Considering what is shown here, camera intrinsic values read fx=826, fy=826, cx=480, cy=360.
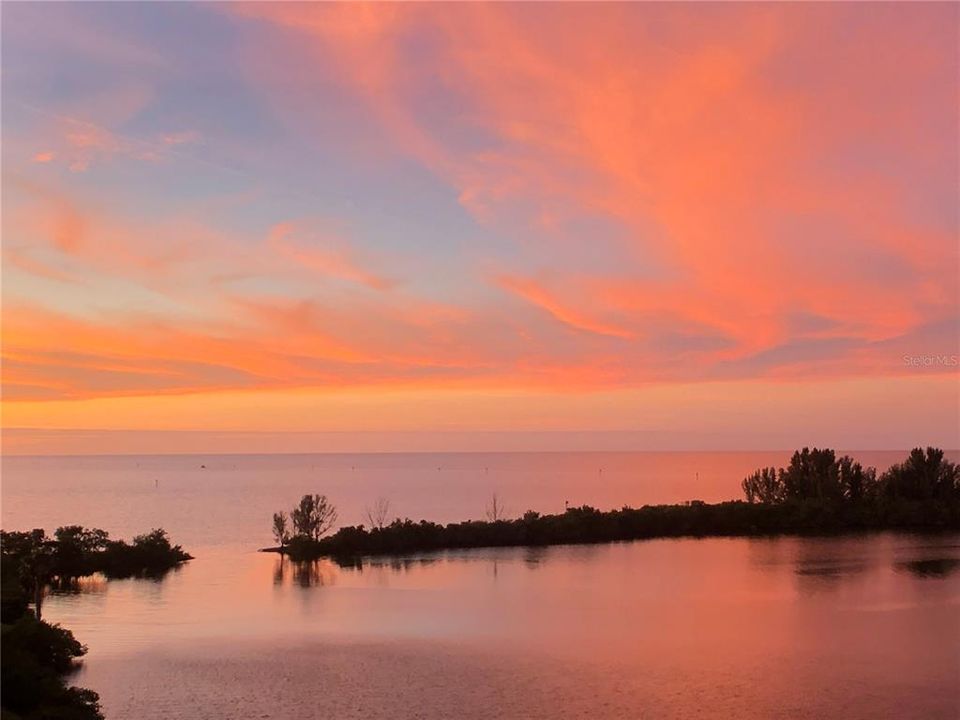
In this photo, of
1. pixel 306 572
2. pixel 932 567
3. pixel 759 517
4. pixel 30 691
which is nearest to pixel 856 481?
pixel 759 517

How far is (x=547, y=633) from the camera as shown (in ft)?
87.7

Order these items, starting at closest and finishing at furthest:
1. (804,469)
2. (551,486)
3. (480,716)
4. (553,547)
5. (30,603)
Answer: (480,716), (30,603), (553,547), (804,469), (551,486)

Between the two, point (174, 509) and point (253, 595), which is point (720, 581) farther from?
point (174, 509)

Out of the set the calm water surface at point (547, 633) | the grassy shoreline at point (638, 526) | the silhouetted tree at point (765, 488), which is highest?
the silhouetted tree at point (765, 488)

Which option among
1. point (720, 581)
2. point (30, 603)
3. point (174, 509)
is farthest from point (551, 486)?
point (30, 603)

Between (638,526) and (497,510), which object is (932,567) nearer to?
(638,526)

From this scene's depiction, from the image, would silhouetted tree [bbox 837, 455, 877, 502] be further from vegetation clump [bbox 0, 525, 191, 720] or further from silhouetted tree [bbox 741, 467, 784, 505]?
vegetation clump [bbox 0, 525, 191, 720]

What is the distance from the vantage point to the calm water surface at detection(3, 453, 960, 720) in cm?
1994

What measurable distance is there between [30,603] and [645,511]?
34223 millimetres

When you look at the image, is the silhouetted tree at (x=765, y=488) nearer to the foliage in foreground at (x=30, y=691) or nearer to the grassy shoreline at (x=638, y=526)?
the grassy shoreline at (x=638, y=526)

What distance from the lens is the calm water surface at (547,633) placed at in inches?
785

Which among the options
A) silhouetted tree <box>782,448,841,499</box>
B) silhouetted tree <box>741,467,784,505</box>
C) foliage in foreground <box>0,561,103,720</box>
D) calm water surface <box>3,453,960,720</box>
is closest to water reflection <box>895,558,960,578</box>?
calm water surface <box>3,453,960,720</box>

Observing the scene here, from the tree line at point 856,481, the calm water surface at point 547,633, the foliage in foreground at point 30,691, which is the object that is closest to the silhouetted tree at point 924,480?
the tree line at point 856,481

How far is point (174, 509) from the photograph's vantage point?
89938mm
